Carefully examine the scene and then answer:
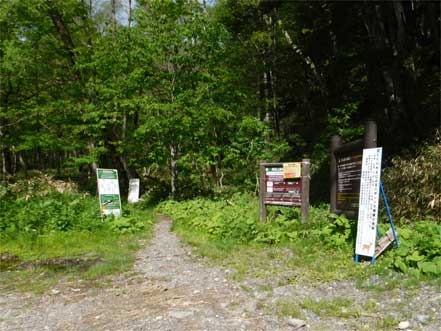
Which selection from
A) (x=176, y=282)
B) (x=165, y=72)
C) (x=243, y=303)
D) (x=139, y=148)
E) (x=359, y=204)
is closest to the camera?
(x=243, y=303)

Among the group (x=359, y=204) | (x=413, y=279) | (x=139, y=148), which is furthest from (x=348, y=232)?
(x=139, y=148)

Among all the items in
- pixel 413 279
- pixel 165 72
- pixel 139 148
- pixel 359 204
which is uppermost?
pixel 165 72

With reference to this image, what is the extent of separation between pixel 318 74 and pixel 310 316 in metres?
17.3

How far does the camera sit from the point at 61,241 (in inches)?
338

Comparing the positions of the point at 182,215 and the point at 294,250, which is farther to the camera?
the point at 182,215

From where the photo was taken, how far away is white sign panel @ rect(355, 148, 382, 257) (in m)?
5.52

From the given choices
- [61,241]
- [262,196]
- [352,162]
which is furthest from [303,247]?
[61,241]

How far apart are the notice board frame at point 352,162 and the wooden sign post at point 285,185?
768 mm

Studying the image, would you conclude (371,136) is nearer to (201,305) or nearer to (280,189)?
(280,189)

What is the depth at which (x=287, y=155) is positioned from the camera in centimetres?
2233

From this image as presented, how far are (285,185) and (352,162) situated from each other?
2.00 metres

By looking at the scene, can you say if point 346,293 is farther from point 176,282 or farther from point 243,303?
point 176,282

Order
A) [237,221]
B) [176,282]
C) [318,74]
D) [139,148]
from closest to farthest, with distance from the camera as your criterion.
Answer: [176,282], [237,221], [139,148], [318,74]

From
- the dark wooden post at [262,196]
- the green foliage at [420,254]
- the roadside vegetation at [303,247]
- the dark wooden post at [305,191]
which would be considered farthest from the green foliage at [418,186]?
the dark wooden post at [262,196]
